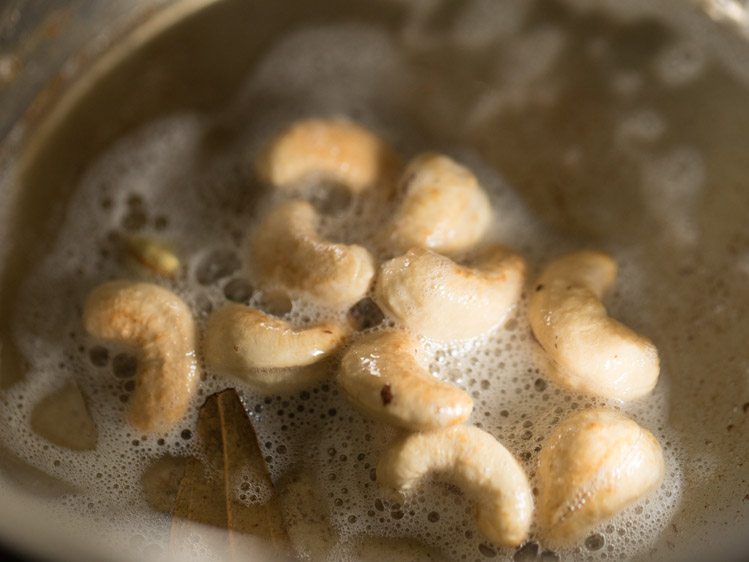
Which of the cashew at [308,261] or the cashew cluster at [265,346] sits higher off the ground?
the cashew at [308,261]

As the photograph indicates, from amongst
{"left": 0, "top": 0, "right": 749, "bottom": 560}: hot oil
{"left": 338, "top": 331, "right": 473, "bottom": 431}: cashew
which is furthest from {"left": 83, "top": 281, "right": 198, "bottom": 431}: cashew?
{"left": 338, "top": 331, "right": 473, "bottom": 431}: cashew

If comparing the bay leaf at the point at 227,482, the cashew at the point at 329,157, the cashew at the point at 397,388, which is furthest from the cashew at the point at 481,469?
the cashew at the point at 329,157

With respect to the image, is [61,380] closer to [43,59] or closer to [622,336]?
[43,59]

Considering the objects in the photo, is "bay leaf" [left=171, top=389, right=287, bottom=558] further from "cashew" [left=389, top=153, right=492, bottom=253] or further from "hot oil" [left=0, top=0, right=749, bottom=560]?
"cashew" [left=389, top=153, right=492, bottom=253]

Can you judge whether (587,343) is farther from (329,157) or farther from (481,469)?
(329,157)

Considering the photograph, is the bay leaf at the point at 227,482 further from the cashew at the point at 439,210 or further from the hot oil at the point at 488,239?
the cashew at the point at 439,210

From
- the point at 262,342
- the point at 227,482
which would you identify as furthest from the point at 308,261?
the point at 227,482

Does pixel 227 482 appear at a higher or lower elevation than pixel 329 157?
Answer: lower
